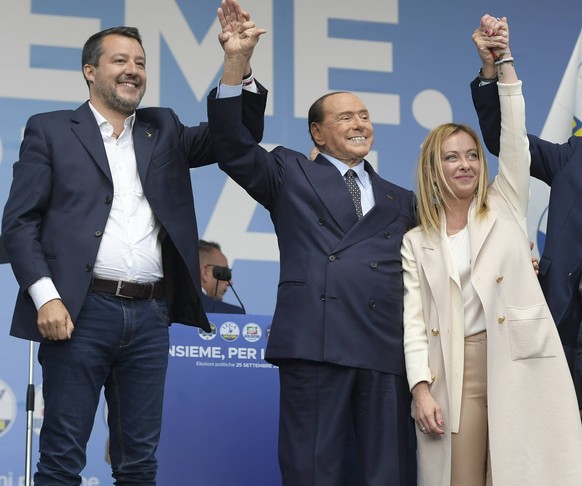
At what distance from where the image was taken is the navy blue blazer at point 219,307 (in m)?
4.86

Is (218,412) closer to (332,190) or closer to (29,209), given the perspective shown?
(332,190)

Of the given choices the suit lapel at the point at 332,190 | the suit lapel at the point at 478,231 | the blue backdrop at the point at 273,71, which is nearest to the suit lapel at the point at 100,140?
the suit lapel at the point at 332,190

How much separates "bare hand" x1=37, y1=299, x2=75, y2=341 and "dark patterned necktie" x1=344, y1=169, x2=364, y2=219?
100 cm

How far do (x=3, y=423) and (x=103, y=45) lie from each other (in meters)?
1.99

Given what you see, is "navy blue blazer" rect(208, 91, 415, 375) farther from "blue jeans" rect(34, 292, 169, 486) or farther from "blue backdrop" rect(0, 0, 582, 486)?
"blue backdrop" rect(0, 0, 582, 486)

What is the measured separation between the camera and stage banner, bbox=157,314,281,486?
3.84 meters

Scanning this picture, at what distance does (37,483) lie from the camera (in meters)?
3.06

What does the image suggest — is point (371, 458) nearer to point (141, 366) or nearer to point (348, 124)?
point (141, 366)

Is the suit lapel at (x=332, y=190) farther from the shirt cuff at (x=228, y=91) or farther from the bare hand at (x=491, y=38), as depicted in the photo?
the bare hand at (x=491, y=38)

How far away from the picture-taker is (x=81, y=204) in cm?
323

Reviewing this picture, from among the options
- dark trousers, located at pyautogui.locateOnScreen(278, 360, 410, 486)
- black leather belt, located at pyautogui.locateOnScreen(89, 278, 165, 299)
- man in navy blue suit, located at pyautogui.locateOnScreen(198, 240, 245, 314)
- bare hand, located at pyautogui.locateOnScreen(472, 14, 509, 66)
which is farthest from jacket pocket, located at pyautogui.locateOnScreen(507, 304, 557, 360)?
man in navy blue suit, located at pyautogui.locateOnScreen(198, 240, 245, 314)

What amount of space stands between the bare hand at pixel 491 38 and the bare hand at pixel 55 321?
1578mm

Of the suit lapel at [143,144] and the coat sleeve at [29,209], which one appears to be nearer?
the coat sleeve at [29,209]

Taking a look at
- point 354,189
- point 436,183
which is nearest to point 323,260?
point 354,189
